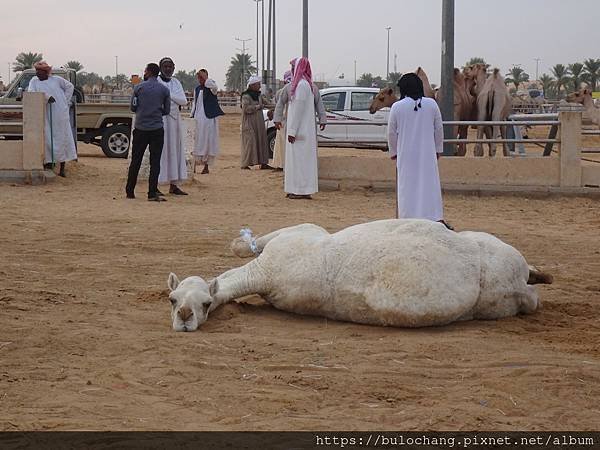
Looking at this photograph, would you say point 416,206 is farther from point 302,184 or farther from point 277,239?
point 302,184

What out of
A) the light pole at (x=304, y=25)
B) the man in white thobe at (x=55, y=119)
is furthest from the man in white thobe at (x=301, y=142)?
the light pole at (x=304, y=25)

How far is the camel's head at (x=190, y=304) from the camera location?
19.9ft

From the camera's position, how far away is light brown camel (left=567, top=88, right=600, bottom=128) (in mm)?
23970

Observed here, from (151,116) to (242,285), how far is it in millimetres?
7935

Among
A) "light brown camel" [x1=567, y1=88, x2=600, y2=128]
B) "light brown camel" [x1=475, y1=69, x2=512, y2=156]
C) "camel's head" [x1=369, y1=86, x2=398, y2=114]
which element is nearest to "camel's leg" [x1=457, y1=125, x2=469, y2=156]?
"light brown camel" [x1=475, y1=69, x2=512, y2=156]

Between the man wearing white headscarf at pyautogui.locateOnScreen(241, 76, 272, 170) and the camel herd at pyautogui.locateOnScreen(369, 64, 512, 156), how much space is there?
239cm

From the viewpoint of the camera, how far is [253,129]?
20.5 metres

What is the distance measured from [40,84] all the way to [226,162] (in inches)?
278

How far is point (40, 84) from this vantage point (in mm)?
17406

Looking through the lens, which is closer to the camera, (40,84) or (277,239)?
(277,239)

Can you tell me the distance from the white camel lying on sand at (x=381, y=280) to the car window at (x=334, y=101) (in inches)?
707

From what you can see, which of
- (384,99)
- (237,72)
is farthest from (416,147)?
(237,72)

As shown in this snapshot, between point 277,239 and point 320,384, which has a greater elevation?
point 277,239

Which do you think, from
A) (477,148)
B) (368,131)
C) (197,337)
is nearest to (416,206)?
(197,337)
